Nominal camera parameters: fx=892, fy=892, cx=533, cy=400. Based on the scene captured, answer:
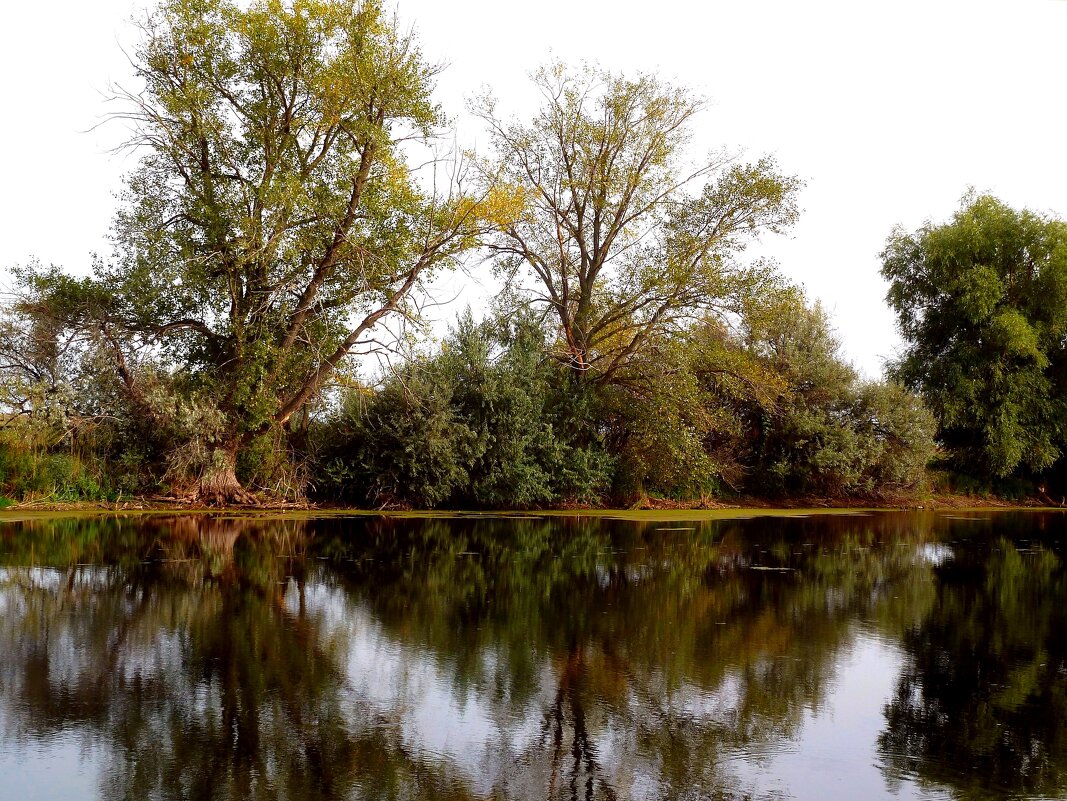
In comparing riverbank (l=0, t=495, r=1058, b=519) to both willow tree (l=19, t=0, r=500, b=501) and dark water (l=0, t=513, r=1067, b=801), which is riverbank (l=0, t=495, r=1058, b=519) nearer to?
willow tree (l=19, t=0, r=500, b=501)

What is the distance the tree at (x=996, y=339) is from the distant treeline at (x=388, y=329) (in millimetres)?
5640

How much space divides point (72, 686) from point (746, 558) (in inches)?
399

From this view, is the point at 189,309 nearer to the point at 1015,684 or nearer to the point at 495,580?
the point at 495,580

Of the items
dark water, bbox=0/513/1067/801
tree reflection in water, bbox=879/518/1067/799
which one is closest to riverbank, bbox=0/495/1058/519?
dark water, bbox=0/513/1067/801

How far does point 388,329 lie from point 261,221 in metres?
3.77

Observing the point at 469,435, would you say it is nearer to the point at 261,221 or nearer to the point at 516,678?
the point at 261,221

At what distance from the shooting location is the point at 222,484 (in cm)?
2092

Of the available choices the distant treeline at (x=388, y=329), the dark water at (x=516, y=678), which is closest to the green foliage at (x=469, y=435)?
the distant treeline at (x=388, y=329)

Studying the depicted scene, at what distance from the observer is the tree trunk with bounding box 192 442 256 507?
20438mm

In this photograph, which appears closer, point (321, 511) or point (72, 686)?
point (72, 686)

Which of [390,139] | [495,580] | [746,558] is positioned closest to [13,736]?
[495,580]

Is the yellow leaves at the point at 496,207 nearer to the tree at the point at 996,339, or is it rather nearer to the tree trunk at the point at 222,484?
the tree trunk at the point at 222,484

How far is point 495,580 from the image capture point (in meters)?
10.8

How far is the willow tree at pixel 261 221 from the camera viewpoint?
2020 centimetres
